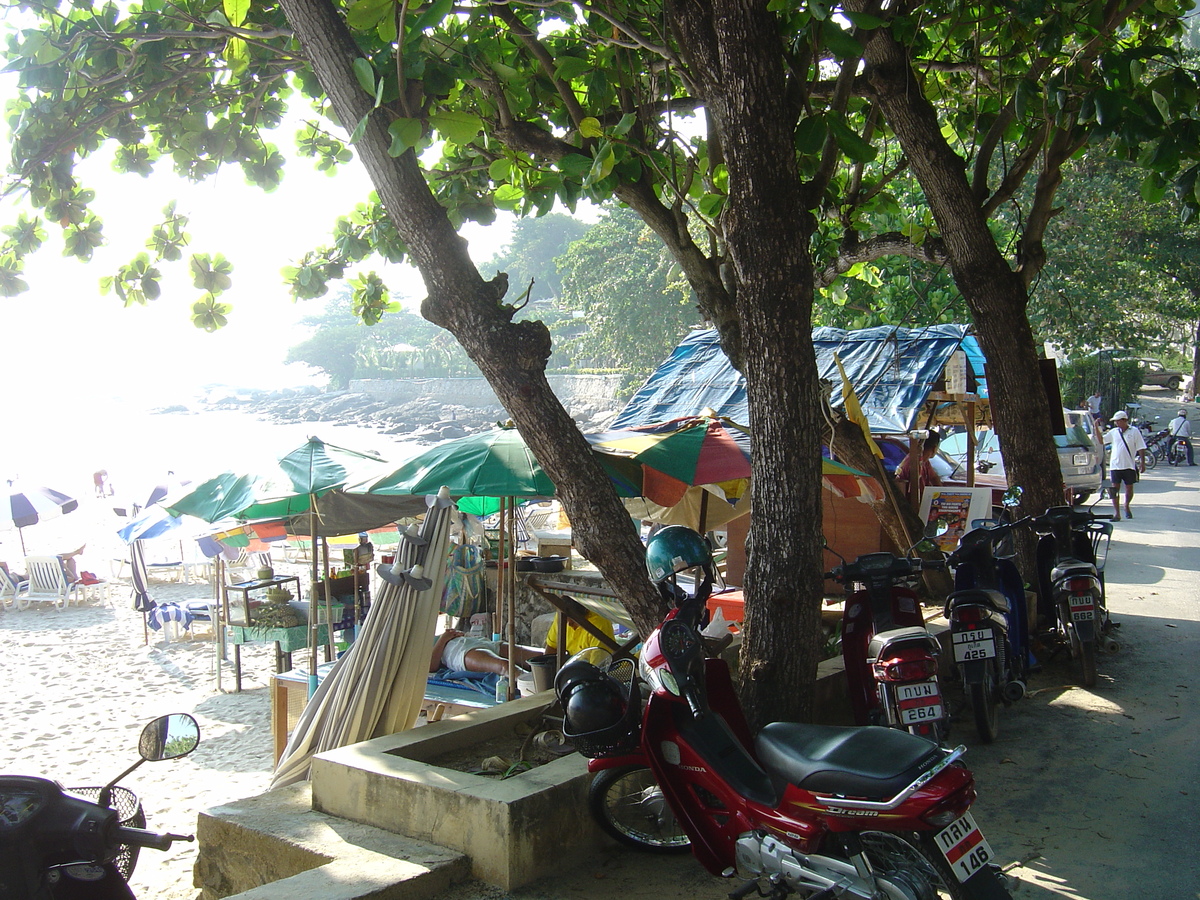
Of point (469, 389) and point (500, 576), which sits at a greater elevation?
point (469, 389)

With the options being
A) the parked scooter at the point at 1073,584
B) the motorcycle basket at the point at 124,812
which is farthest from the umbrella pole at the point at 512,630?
the motorcycle basket at the point at 124,812

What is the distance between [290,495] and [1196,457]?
2714 cm

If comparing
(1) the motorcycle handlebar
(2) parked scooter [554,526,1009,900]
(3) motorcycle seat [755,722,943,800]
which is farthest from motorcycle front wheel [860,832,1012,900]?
(1) the motorcycle handlebar

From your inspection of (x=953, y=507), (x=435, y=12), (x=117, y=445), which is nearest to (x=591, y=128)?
(x=435, y=12)

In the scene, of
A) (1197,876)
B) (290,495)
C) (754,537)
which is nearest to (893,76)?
(754,537)

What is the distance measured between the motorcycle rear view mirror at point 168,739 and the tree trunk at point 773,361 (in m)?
2.27

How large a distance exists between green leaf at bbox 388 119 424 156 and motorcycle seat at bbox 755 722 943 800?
265 cm

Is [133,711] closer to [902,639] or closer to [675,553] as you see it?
[675,553]

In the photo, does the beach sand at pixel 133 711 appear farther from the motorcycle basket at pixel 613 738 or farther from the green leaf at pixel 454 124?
the green leaf at pixel 454 124

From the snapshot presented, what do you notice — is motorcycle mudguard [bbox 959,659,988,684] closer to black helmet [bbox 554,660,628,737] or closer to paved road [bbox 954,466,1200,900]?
paved road [bbox 954,466,1200,900]

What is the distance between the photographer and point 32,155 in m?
5.18

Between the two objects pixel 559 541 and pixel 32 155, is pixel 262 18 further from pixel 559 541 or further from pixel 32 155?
pixel 559 541

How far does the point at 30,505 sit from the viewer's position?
15945 mm

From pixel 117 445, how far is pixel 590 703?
64.4m
